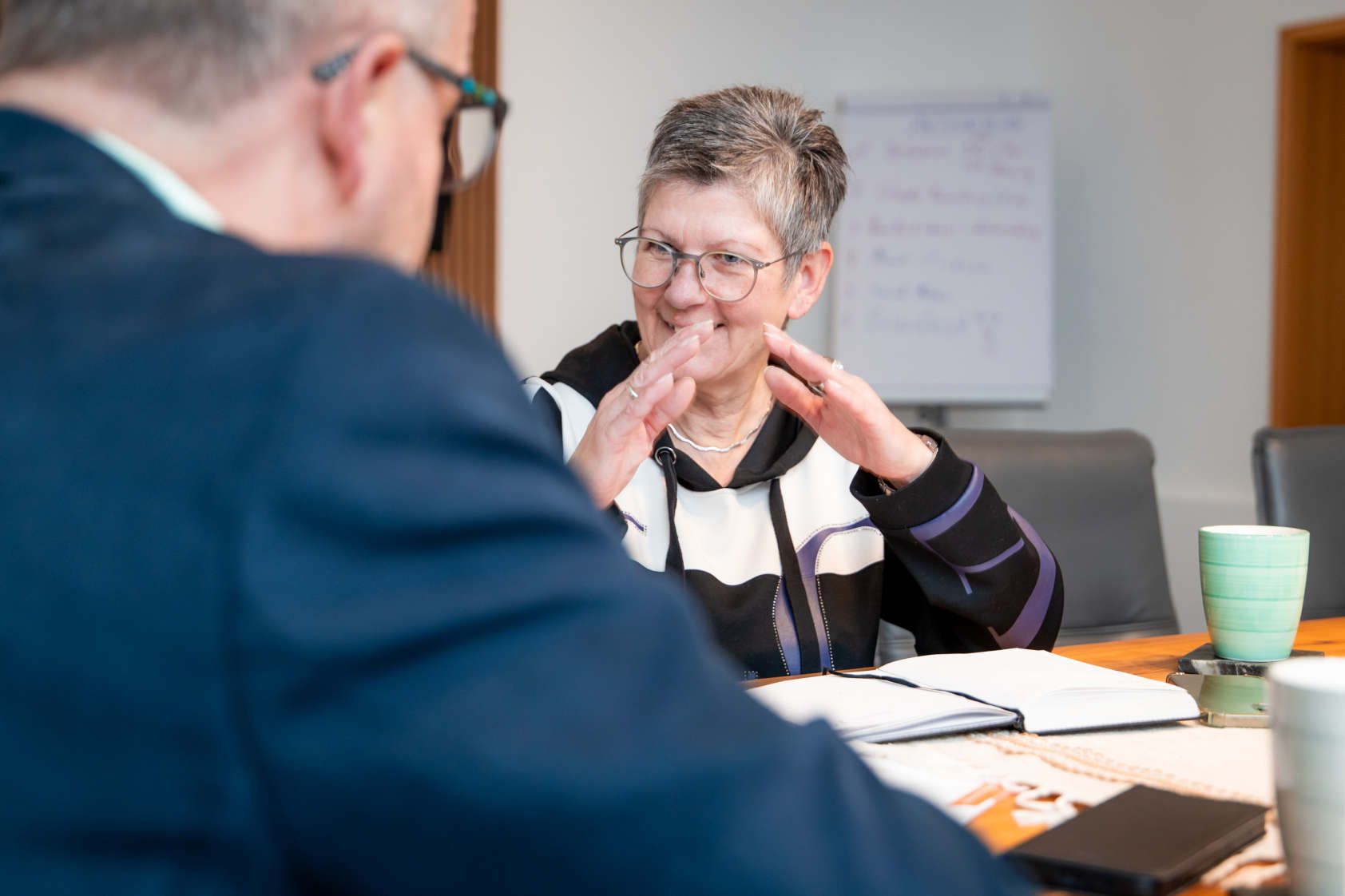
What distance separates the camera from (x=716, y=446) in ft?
5.90

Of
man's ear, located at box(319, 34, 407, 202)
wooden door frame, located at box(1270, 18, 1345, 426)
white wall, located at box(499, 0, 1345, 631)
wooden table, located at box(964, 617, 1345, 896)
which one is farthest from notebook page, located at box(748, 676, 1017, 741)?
wooden door frame, located at box(1270, 18, 1345, 426)

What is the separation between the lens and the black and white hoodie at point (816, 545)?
1544mm

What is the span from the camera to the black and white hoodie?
1.54m

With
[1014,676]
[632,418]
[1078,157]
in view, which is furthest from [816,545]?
[1078,157]

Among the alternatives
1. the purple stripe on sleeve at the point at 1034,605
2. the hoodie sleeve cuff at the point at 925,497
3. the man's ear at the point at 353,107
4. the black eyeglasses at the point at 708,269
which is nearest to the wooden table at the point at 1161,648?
the purple stripe on sleeve at the point at 1034,605

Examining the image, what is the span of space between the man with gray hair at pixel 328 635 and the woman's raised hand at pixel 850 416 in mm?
1073

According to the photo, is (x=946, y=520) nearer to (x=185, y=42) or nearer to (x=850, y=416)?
(x=850, y=416)

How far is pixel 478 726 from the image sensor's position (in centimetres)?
43

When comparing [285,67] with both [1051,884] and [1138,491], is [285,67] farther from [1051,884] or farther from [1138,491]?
[1138,491]

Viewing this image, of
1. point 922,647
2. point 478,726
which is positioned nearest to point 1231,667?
point 922,647

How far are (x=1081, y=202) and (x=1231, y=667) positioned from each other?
11.9 feet

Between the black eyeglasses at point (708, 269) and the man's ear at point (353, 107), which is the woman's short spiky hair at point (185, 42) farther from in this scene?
the black eyeglasses at point (708, 269)

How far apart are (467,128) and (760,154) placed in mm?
1025

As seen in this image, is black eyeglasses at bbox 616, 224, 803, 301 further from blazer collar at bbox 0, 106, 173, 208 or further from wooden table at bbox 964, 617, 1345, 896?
blazer collar at bbox 0, 106, 173, 208
